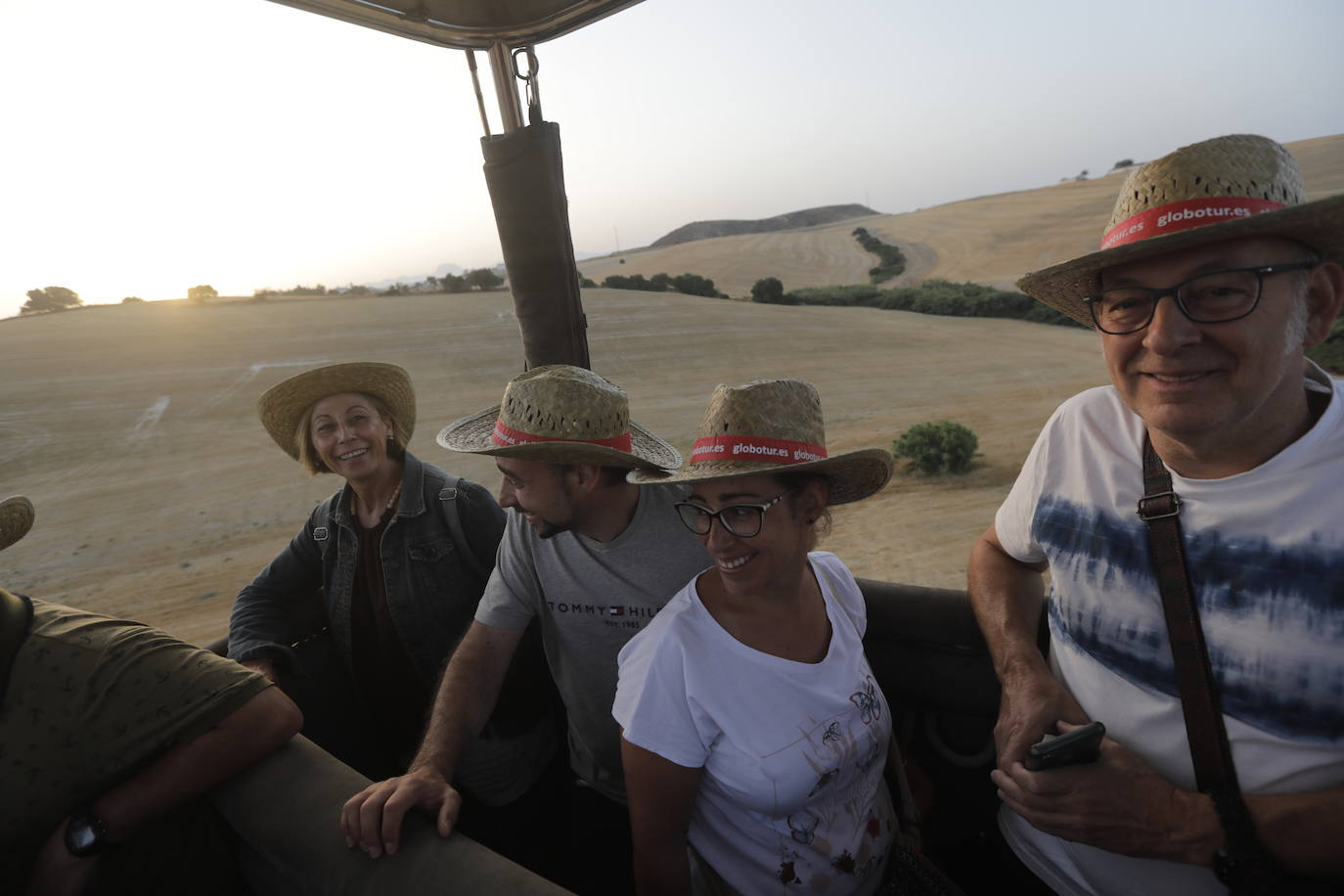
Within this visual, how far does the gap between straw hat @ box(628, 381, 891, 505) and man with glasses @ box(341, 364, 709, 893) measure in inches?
16.7

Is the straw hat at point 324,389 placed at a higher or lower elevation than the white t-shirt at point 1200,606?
higher

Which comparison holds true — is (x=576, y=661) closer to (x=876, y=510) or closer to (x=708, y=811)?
(x=708, y=811)

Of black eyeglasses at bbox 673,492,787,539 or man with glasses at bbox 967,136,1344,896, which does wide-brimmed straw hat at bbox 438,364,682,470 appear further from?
man with glasses at bbox 967,136,1344,896

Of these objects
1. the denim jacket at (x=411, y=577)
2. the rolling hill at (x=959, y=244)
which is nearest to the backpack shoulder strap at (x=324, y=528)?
the denim jacket at (x=411, y=577)

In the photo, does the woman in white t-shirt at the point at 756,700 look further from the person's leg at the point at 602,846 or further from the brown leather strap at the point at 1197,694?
the person's leg at the point at 602,846

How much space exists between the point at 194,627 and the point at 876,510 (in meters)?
7.58

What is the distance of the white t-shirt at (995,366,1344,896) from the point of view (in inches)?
55.9

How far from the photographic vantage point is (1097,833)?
5.16 feet

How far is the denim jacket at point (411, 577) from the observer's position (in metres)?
2.85

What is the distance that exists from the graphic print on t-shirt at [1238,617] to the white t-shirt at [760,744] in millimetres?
653

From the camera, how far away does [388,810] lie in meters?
1.53

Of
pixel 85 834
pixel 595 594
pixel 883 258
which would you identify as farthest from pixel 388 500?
pixel 883 258

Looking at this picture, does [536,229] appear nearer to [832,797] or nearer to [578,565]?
[578,565]

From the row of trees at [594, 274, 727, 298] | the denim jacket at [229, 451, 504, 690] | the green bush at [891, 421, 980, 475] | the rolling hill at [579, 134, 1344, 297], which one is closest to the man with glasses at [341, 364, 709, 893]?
the denim jacket at [229, 451, 504, 690]
